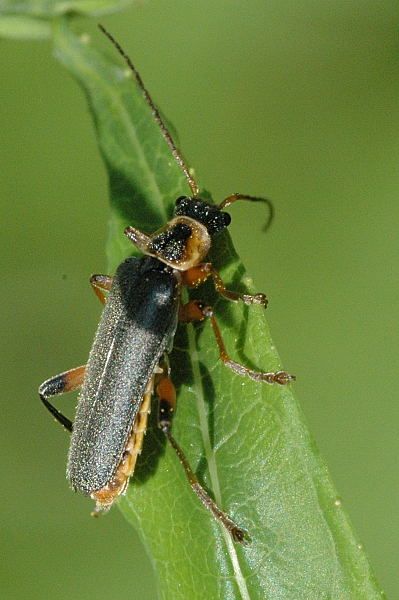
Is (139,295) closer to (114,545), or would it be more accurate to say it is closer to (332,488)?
(332,488)

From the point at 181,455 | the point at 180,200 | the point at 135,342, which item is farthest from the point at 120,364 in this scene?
the point at 180,200

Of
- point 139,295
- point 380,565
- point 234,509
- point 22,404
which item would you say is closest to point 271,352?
point 234,509

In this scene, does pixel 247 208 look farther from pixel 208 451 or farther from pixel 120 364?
pixel 208 451

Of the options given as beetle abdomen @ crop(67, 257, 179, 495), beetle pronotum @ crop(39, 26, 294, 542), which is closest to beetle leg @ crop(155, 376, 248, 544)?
beetle pronotum @ crop(39, 26, 294, 542)

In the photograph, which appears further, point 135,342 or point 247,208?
point 247,208

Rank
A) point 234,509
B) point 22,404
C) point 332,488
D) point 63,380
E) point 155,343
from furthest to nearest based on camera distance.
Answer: point 22,404
point 63,380
point 155,343
point 234,509
point 332,488

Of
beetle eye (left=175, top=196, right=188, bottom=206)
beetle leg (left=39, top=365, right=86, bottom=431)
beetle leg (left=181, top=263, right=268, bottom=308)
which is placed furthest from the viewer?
beetle leg (left=39, top=365, right=86, bottom=431)

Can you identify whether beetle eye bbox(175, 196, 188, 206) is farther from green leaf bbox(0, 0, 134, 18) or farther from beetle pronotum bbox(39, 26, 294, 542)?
green leaf bbox(0, 0, 134, 18)
